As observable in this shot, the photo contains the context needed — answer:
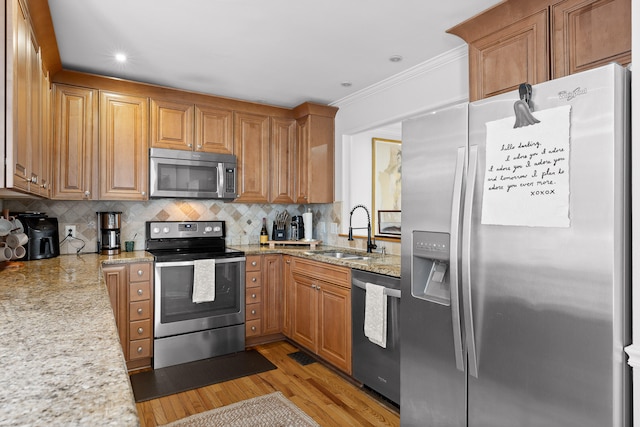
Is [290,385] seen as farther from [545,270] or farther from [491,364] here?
[545,270]

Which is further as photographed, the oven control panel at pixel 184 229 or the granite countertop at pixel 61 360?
the oven control panel at pixel 184 229

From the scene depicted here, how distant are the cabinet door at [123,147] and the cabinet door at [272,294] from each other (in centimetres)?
124

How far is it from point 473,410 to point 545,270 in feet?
2.26

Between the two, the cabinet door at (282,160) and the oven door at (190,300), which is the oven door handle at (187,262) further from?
the cabinet door at (282,160)

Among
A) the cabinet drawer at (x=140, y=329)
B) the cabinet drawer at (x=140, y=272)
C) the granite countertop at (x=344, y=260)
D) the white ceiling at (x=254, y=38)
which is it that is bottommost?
the cabinet drawer at (x=140, y=329)

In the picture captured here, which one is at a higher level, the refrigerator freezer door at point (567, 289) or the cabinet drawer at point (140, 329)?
the refrigerator freezer door at point (567, 289)

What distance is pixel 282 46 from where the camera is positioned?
9.04 feet

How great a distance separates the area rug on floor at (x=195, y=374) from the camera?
2855mm

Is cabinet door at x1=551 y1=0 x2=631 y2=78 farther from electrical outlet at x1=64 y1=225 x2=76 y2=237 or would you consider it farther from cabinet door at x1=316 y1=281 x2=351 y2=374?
electrical outlet at x1=64 y1=225 x2=76 y2=237

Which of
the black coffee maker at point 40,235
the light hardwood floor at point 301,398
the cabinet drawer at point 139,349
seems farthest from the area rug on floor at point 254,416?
the black coffee maker at point 40,235

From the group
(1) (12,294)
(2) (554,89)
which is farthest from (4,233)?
(2) (554,89)

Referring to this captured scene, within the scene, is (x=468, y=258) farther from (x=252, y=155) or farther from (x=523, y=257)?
(x=252, y=155)

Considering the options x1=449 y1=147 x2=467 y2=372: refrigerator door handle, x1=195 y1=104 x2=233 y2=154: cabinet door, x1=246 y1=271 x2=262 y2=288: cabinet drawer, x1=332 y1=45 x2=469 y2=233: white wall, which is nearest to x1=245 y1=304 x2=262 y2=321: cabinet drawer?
x1=246 y1=271 x2=262 y2=288: cabinet drawer

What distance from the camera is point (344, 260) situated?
297 centimetres
